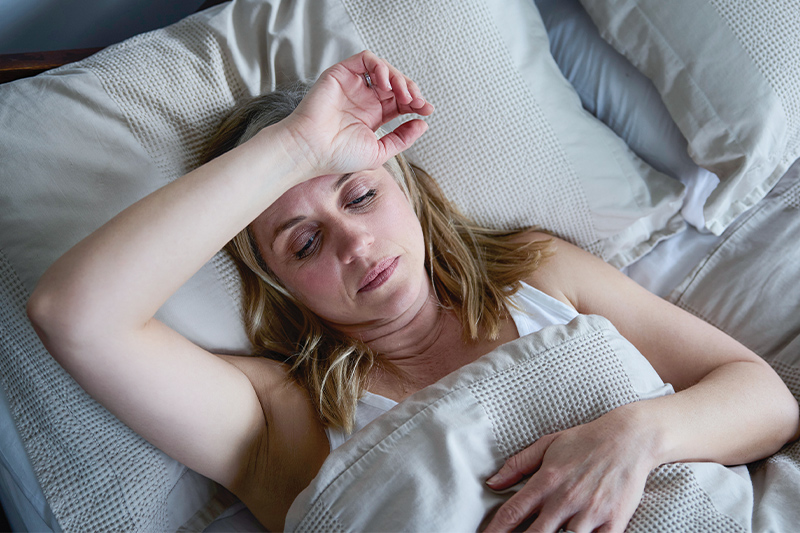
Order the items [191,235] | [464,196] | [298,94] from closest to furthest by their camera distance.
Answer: [191,235], [298,94], [464,196]

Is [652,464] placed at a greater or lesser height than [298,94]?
lesser

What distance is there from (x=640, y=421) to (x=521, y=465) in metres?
0.20

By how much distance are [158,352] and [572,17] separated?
1257 mm

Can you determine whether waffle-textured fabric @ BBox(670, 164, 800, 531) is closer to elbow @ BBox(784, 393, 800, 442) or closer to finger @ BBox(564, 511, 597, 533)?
elbow @ BBox(784, 393, 800, 442)

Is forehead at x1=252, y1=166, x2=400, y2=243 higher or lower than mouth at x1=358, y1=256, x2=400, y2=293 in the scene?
higher

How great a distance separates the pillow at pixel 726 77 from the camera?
1242 mm

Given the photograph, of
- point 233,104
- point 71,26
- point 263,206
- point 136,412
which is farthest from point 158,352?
point 71,26

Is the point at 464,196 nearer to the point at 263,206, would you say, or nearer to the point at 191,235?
the point at 263,206

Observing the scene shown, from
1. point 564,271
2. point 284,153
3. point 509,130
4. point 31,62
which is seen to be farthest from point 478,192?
point 31,62

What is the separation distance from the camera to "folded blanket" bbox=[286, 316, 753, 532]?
33.0 inches

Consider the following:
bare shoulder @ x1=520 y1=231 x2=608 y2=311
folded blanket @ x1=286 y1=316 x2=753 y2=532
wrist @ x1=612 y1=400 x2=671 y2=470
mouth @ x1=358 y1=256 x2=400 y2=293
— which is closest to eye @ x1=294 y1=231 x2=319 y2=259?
mouth @ x1=358 y1=256 x2=400 y2=293

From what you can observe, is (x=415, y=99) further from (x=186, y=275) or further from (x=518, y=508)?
(x=518, y=508)

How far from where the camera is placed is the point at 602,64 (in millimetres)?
1449

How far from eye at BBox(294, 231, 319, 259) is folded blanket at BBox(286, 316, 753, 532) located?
0.33m
